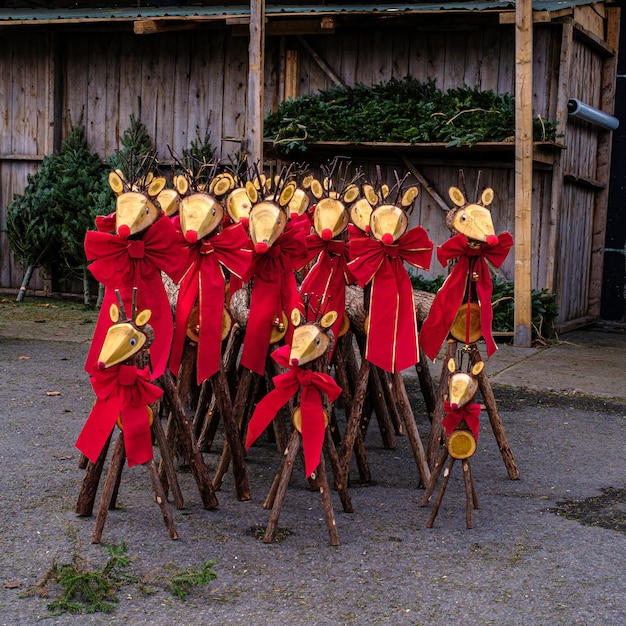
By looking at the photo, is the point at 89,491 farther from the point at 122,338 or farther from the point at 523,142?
the point at 523,142

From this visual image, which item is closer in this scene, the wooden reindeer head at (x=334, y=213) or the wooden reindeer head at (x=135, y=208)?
the wooden reindeer head at (x=135, y=208)

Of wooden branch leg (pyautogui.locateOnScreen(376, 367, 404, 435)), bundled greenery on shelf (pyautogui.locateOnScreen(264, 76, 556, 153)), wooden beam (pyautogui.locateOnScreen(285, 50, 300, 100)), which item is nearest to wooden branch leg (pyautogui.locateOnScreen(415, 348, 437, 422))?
wooden branch leg (pyautogui.locateOnScreen(376, 367, 404, 435))

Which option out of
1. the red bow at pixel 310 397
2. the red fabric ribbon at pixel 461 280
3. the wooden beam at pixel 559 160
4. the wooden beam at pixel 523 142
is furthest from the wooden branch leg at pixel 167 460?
the wooden beam at pixel 559 160

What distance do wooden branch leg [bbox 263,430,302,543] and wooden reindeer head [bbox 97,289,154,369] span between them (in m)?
0.81

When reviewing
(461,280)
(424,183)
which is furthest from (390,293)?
(424,183)

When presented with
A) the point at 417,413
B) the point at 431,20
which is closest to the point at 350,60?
the point at 431,20

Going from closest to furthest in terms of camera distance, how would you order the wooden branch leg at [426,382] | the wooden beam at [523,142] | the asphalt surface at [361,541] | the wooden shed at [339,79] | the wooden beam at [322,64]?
the asphalt surface at [361,541] < the wooden branch leg at [426,382] < the wooden beam at [523,142] < the wooden shed at [339,79] < the wooden beam at [322,64]

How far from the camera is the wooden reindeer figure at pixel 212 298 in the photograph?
14.7 ft

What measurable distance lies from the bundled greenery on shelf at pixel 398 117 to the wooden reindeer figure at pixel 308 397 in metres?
5.49

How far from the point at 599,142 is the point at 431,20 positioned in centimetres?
284

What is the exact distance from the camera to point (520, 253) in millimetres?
8875

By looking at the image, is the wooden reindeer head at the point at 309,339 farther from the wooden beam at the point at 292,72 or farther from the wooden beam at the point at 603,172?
the wooden beam at the point at 603,172

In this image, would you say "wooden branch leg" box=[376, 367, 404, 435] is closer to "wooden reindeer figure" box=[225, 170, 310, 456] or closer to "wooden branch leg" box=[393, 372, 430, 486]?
"wooden branch leg" box=[393, 372, 430, 486]

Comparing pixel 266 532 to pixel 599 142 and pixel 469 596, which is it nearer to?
pixel 469 596
